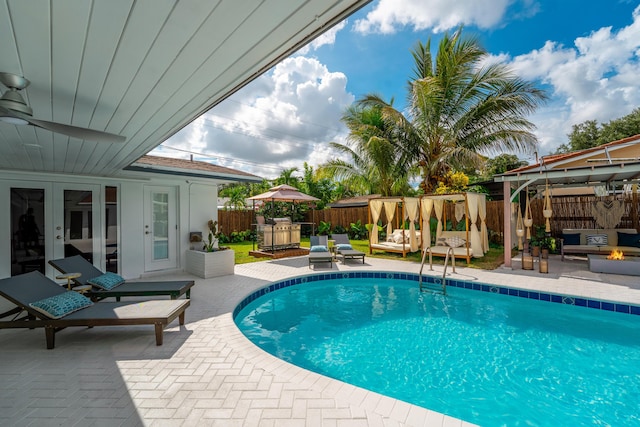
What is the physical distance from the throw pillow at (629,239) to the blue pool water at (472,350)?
584cm

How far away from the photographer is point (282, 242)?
13.2 meters

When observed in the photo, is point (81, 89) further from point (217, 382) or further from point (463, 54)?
point (463, 54)

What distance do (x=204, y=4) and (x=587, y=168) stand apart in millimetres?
10300

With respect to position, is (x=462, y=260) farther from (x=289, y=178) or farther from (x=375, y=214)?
(x=289, y=178)

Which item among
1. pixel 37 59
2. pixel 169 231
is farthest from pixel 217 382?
pixel 169 231

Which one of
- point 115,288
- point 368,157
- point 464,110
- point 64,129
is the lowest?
point 115,288

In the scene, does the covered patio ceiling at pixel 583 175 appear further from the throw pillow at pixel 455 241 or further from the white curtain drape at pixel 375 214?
the white curtain drape at pixel 375 214

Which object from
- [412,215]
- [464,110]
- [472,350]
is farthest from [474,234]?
[472,350]

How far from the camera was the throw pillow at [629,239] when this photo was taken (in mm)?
9520

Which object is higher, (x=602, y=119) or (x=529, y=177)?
(x=602, y=119)

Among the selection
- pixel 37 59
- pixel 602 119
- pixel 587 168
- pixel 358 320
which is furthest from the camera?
pixel 602 119

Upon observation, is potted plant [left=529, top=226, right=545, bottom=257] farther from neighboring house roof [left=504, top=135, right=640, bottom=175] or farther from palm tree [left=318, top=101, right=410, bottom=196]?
palm tree [left=318, top=101, right=410, bottom=196]

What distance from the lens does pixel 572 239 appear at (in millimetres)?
10438

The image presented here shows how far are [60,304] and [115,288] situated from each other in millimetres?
1544
